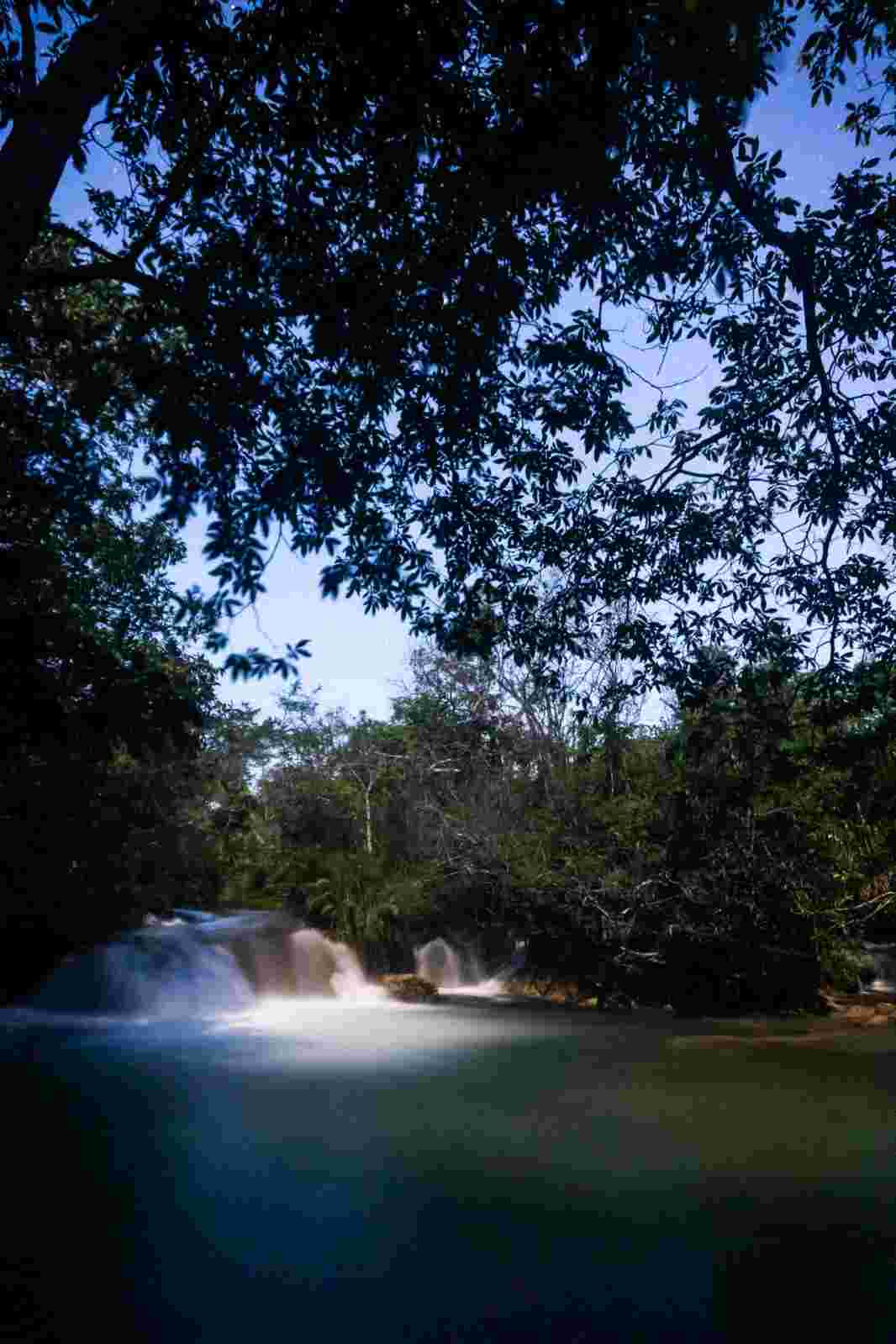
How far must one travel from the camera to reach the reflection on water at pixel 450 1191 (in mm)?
5234

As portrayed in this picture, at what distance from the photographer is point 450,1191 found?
23.0 ft

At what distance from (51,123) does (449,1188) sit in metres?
7.23

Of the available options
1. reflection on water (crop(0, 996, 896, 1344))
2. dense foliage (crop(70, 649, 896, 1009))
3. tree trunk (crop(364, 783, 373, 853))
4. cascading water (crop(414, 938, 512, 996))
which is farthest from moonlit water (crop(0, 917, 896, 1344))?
tree trunk (crop(364, 783, 373, 853))

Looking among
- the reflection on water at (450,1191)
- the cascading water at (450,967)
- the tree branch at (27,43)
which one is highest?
the tree branch at (27,43)

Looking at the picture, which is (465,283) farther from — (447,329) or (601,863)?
(601,863)

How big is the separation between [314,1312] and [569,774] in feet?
40.0

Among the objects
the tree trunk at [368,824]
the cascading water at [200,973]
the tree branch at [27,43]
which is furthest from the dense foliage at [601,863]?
the tree branch at [27,43]

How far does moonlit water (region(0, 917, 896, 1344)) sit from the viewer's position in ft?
17.2

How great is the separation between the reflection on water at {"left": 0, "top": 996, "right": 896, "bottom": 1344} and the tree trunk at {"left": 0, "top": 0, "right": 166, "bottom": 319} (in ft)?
17.7

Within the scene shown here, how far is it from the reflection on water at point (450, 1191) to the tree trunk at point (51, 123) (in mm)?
5382

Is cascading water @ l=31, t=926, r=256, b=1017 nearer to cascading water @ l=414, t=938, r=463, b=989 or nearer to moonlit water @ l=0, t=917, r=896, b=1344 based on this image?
moonlit water @ l=0, t=917, r=896, b=1344

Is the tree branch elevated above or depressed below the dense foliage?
above

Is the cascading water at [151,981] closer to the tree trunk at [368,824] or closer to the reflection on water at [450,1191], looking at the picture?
the reflection on water at [450,1191]

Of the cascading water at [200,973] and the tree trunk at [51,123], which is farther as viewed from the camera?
the cascading water at [200,973]
